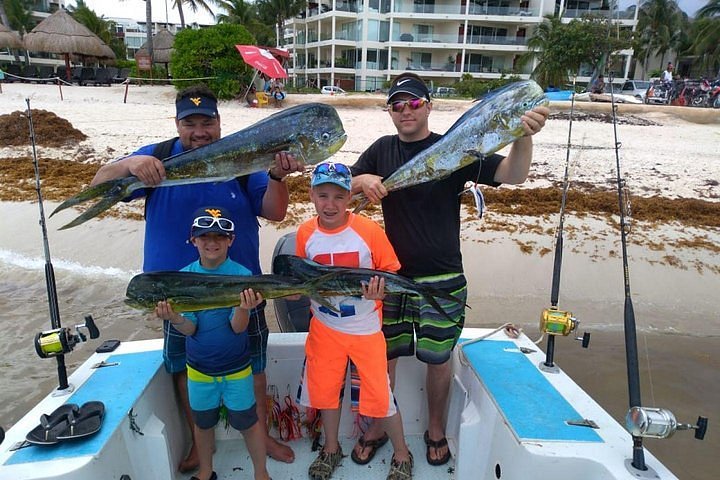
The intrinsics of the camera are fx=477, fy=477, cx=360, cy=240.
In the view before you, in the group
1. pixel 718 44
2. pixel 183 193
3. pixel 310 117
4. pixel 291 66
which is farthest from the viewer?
pixel 291 66

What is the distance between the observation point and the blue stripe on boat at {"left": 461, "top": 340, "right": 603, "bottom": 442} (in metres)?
2.15

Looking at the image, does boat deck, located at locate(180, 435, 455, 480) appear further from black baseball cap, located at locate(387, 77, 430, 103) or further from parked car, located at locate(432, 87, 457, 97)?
parked car, located at locate(432, 87, 457, 97)

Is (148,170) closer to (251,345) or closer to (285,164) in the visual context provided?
(285,164)

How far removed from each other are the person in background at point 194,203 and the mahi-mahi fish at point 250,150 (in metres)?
0.13

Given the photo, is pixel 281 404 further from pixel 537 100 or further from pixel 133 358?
pixel 537 100

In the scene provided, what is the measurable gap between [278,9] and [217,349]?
4493cm

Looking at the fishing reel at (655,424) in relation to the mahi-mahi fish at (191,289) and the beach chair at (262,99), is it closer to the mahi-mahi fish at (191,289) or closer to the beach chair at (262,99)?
the mahi-mahi fish at (191,289)

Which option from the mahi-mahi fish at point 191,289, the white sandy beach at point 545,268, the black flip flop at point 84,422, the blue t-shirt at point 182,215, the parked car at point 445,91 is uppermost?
the parked car at point 445,91

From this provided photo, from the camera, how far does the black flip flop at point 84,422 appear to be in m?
2.05

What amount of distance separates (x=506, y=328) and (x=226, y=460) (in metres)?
1.95

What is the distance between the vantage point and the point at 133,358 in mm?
2764

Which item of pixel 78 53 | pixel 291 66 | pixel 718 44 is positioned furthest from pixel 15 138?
pixel 718 44

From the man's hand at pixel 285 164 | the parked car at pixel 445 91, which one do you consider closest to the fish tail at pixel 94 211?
the man's hand at pixel 285 164

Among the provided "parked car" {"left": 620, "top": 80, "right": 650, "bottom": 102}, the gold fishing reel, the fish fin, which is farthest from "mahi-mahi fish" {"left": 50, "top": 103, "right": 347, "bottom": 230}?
"parked car" {"left": 620, "top": 80, "right": 650, "bottom": 102}
